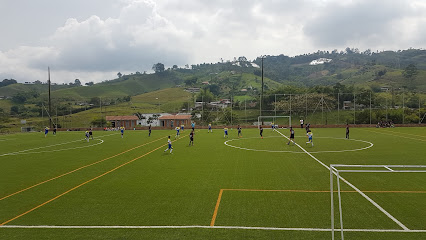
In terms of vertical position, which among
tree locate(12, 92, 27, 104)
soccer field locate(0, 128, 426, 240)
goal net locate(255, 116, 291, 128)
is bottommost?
soccer field locate(0, 128, 426, 240)

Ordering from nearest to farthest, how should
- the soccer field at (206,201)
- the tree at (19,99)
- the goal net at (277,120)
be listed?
the soccer field at (206,201), the goal net at (277,120), the tree at (19,99)

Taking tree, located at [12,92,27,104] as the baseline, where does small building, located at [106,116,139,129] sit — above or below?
below

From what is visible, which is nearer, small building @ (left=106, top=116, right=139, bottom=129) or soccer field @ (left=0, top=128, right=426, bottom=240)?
soccer field @ (left=0, top=128, right=426, bottom=240)

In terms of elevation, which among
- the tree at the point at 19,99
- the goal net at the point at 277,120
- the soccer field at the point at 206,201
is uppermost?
the tree at the point at 19,99

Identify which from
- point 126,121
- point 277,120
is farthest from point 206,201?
point 126,121

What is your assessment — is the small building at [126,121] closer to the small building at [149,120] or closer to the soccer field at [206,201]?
the small building at [149,120]

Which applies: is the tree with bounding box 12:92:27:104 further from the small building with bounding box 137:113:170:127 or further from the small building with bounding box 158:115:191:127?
A: the small building with bounding box 158:115:191:127

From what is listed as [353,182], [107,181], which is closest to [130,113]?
[107,181]

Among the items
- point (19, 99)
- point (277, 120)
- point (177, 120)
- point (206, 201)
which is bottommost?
point (206, 201)

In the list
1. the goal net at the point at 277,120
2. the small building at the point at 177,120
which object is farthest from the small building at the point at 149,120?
the goal net at the point at 277,120

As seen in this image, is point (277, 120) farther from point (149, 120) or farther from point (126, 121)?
point (126, 121)

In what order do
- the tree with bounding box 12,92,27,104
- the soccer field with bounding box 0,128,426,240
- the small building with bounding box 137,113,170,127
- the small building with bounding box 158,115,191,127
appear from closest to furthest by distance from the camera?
the soccer field with bounding box 0,128,426,240 → the small building with bounding box 158,115,191,127 → the small building with bounding box 137,113,170,127 → the tree with bounding box 12,92,27,104

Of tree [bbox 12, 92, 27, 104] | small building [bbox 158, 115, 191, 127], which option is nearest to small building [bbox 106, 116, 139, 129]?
small building [bbox 158, 115, 191, 127]

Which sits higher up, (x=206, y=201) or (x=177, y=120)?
(x=177, y=120)
